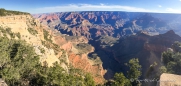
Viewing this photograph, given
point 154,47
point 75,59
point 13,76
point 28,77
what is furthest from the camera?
point 154,47

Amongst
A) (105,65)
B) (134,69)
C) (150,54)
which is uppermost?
(134,69)

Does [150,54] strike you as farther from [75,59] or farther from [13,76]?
[13,76]

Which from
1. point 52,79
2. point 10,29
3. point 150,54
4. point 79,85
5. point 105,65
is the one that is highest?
point 10,29

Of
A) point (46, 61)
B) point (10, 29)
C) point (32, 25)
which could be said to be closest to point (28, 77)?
point (46, 61)

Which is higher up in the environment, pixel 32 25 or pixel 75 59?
pixel 32 25

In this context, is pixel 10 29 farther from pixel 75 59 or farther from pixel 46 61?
pixel 75 59

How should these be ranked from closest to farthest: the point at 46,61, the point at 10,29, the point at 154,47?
the point at 46,61 → the point at 10,29 → the point at 154,47

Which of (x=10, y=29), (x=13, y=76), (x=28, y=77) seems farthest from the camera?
(x=10, y=29)

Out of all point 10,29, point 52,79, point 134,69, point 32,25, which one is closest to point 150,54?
point 134,69

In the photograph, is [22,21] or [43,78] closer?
[43,78]
